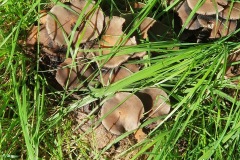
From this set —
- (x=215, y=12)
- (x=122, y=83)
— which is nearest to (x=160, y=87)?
(x=122, y=83)

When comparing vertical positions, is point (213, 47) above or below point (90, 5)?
below

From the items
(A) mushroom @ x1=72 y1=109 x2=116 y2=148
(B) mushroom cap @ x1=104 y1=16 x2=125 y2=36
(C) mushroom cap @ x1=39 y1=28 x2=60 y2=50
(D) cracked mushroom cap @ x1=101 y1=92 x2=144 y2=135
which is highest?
(B) mushroom cap @ x1=104 y1=16 x2=125 y2=36

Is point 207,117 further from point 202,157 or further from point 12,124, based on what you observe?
point 12,124

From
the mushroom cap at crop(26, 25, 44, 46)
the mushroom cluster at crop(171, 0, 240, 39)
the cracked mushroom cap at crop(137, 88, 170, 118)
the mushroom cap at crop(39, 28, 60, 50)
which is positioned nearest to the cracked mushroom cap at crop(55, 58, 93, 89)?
the mushroom cap at crop(39, 28, 60, 50)

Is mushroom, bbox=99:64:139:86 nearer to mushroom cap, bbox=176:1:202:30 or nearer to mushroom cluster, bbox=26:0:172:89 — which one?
mushroom cluster, bbox=26:0:172:89

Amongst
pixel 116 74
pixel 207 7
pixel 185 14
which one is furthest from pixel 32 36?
pixel 207 7

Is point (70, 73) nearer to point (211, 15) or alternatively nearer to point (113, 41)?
point (113, 41)
